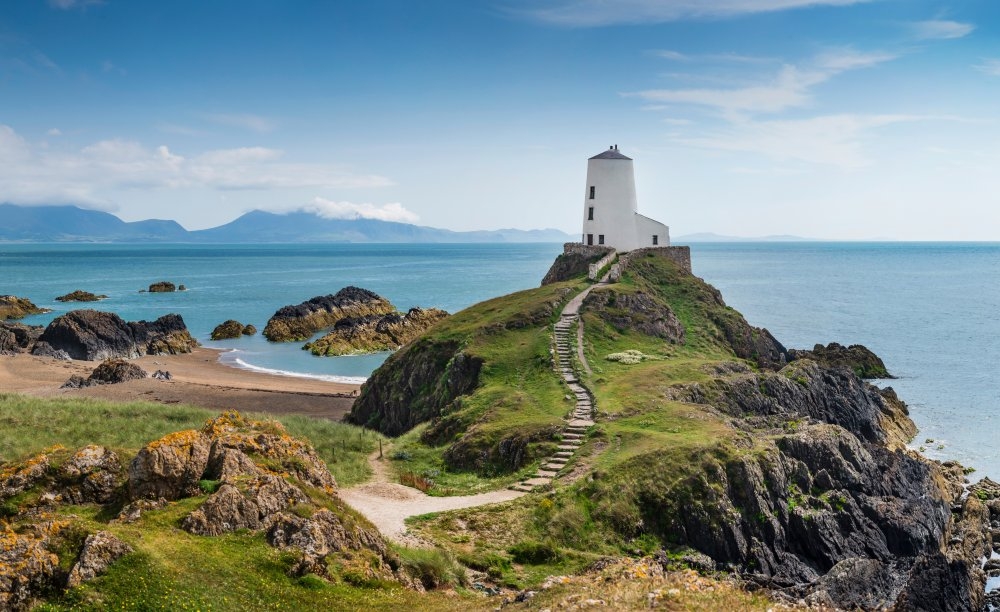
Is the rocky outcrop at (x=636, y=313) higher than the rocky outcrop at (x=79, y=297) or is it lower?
higher

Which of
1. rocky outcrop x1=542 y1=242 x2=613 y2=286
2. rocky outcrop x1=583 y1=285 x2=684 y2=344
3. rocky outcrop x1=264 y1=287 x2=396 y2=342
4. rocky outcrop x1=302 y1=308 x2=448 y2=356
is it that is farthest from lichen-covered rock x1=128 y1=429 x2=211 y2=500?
rocky outcrop x1=264 y1=287 x2=396 y2=342

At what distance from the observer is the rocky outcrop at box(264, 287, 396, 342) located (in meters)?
112

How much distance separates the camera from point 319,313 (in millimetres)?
119438

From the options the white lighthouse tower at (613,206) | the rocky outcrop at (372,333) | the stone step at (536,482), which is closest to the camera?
the stone step at (536,482)

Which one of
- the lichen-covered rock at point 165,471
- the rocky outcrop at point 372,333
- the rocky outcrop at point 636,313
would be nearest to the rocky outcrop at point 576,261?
the rocky outcrop at point 636,313

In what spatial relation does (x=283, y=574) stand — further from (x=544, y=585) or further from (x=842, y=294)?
(x=842, y=294)

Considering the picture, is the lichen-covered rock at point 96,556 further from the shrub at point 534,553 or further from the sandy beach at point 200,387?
the sandy beach at point 200,387

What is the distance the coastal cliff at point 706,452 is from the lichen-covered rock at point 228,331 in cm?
6569

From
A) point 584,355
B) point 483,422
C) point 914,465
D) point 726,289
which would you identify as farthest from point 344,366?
point 726,289

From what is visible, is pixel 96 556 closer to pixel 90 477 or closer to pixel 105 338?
pixel 90 477

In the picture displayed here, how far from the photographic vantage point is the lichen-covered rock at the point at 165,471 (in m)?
20.2

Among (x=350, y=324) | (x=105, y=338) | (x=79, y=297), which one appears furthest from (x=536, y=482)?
(x=79, y=297)

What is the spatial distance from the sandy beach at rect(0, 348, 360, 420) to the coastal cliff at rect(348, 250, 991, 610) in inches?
391

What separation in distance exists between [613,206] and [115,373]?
155 feet
